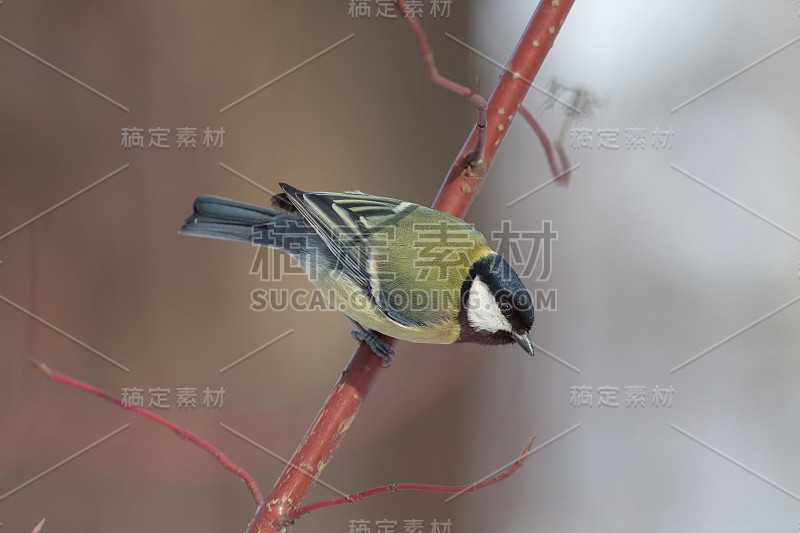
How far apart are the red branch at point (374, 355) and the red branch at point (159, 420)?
1.4 inches

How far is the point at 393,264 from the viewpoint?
0.79 metres

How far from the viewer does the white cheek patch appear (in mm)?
670

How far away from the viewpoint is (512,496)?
3.66ft

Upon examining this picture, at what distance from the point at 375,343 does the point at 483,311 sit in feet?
0.46

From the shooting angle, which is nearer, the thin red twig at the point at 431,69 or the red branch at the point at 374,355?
the thin red twig at the point at 431,69

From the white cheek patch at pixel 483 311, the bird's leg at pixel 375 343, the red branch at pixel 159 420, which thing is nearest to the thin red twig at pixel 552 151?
the white cheek patch at pixel 483 311

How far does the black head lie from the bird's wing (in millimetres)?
128

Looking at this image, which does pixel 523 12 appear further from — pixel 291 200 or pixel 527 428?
pixel 527 428

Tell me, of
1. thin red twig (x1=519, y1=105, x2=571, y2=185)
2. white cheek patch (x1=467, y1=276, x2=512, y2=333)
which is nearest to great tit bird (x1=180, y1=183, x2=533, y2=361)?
white cheek patch (x1=467, y1=276, x2=512, y2=333)

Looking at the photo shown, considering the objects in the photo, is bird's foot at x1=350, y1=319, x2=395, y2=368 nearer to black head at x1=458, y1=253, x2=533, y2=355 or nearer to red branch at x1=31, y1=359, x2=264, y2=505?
black head at x1=458, y1=253, x2=533, y2=355

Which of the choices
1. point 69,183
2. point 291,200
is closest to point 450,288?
point 291,200

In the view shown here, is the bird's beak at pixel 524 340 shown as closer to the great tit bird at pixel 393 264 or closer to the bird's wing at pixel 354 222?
the great tit bird at pixel 393 264

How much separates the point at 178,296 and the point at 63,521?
0.39 m

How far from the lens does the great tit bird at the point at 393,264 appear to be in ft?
2.39
